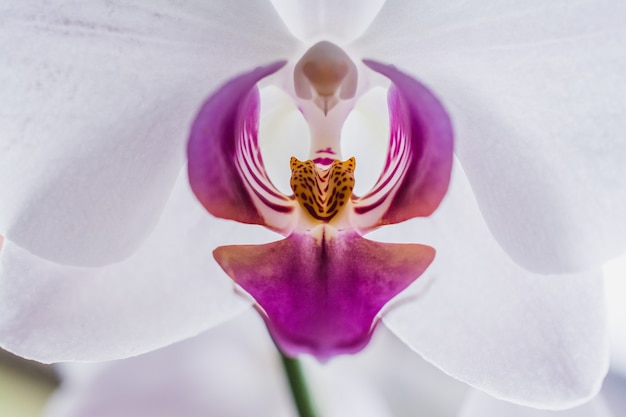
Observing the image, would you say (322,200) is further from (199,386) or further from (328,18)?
(199,386)

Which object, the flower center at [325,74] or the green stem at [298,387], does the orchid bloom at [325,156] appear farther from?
the green stem at [298,387]

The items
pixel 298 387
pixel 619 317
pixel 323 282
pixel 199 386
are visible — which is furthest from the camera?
pixel 619 317

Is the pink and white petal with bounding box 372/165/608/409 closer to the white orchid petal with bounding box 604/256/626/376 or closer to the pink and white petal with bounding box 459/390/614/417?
the pink and white petal with bounding box 459/390/614/417

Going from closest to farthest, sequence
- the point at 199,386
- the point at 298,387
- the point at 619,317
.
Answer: the point at 298,387 → the point at 199,386 → the point at 619,317

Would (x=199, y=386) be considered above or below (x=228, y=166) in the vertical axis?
below

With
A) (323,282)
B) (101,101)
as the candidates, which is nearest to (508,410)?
(323,282)

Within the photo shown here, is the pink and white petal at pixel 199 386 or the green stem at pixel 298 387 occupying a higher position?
the green stem at pixel 298 387

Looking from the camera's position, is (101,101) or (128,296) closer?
(101,101)

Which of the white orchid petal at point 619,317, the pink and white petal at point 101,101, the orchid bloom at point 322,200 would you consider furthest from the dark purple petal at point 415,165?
the white orchid petal at point 619,317
